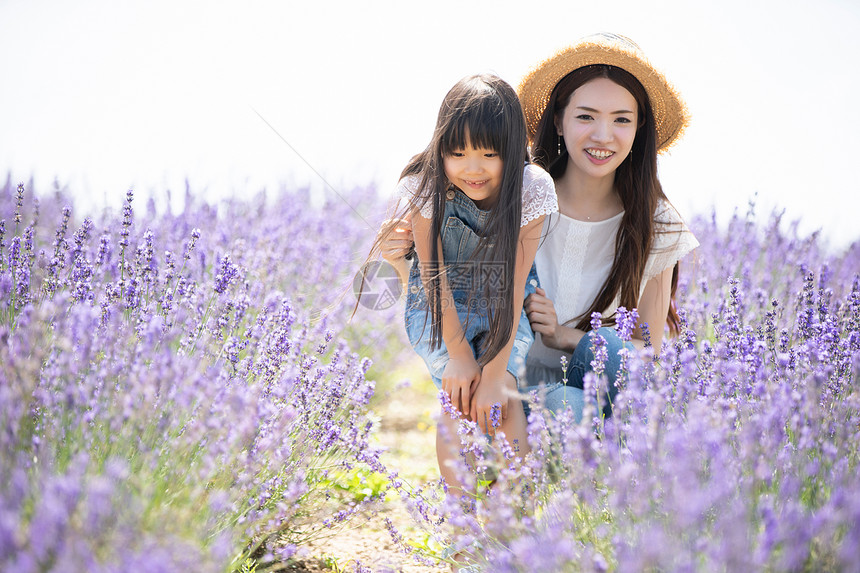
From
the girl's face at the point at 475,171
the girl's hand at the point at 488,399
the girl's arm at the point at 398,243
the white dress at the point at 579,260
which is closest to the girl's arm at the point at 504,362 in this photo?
the girl's hand at the point at 488,399

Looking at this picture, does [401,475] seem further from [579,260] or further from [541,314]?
[579,260]

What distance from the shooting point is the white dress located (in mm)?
2314

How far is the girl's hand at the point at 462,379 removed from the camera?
1.99m

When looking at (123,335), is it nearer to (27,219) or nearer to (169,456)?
(169,456)

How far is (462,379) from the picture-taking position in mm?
1983

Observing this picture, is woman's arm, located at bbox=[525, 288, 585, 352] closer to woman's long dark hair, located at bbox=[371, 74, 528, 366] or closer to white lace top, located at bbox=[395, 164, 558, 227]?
woman's long dark hair, located at bbox=[371, 74, 528, 366]

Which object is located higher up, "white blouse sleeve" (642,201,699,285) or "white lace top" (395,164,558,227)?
"white lace top" (395,164,558,227)

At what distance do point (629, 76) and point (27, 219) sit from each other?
2.71m

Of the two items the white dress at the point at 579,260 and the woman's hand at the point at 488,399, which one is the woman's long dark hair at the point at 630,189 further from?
the woman's hand at the point at 488,399
